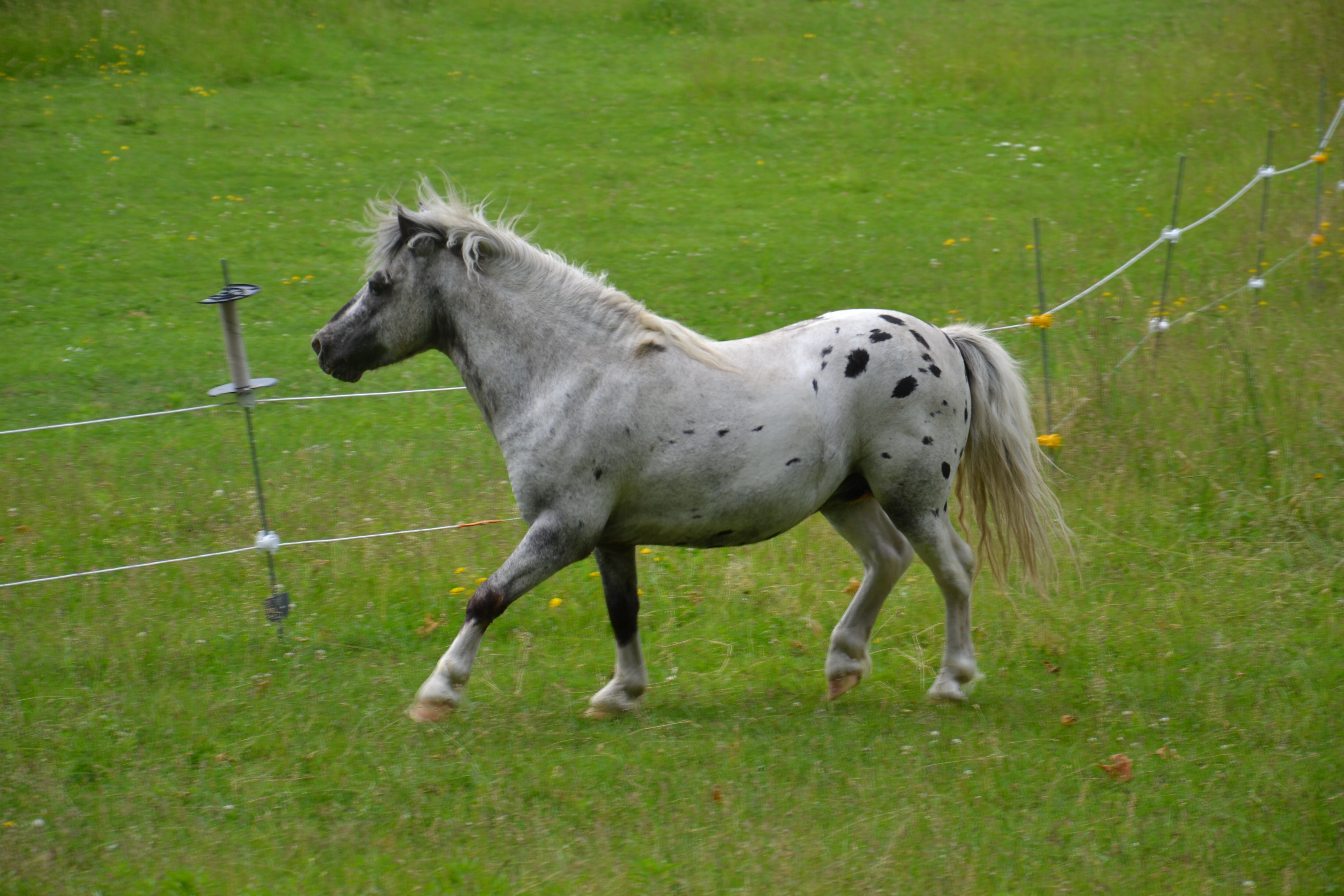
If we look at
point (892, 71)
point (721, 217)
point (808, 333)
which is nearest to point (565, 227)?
point (721, 217)

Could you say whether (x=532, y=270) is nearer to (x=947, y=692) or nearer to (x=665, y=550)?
(x=947, y=692)

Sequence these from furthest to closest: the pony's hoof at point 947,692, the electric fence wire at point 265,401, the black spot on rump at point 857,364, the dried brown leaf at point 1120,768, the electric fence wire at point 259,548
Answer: the electric fence wire at point 265,401, the electric fence wire at point 259,548, the pony's hoof at point 947,692, the black spot on rump at point 857,364, the dried brown leaf at point 1120,768

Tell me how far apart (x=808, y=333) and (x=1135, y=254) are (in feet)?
29.0

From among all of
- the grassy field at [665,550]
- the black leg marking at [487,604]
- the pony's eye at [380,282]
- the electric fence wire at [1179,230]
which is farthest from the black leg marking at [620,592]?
the electric fence wire at [1179,230]

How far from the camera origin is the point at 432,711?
4.88 m

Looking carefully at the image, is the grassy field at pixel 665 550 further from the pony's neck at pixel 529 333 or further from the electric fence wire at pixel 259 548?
the pony's neck at pixel 529 333

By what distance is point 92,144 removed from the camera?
15.5 metres

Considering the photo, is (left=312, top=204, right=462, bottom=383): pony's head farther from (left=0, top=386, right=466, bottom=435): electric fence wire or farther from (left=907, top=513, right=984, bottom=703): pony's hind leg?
(left=907, top=513, right=984, bottom=703): pony's hind leg

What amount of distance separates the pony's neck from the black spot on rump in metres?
0.92

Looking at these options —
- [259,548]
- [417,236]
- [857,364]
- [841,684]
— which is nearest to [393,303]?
[417,236]

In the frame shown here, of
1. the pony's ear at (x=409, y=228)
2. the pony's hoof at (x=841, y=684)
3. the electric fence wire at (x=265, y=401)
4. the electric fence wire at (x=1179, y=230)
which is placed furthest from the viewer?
the electric fence wire at (x=1179, y=230)

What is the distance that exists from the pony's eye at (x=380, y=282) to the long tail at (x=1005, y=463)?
8.31ft

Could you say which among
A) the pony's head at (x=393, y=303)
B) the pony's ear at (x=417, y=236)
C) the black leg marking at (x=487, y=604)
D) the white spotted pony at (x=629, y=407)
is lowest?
the black leg marking at (x=487, y=604)

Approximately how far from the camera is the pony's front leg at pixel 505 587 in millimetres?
4809
